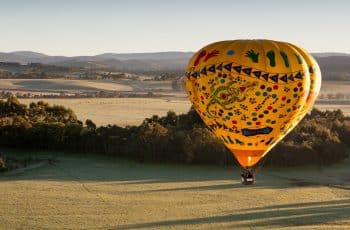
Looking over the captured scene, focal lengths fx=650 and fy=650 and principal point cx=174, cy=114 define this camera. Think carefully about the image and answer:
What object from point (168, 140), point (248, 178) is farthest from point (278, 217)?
point (168, 140)

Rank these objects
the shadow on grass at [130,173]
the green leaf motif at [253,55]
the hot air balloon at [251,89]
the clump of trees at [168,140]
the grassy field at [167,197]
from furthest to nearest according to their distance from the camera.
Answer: the clump of trees at [168,140] → the shadow on grass at [130,173] → the grassy field at [167,197] → the hot air balloon at [251,89] → the green leaf motif at [253,55]

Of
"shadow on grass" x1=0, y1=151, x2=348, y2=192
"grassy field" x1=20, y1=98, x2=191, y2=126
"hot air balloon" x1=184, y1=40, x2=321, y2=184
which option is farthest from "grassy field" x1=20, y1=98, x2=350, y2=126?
"hot air balloon" x1=184, y1=40, x2=321, y2=184

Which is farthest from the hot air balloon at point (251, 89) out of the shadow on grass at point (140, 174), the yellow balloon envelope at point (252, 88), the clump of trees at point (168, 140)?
the clump of trees at point (168, 140)

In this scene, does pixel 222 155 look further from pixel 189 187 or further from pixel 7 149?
pixel 7 149

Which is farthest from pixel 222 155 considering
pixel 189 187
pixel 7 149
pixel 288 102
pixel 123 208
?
pixel 288 102

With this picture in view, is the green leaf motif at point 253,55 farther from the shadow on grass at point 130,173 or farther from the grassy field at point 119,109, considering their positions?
the grassy field at point 119,109

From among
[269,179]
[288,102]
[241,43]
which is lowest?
[269,179]

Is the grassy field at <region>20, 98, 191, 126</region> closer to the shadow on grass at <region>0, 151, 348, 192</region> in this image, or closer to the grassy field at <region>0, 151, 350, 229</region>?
the shadow on grass at <region>0, 151, 348, 192</region>
